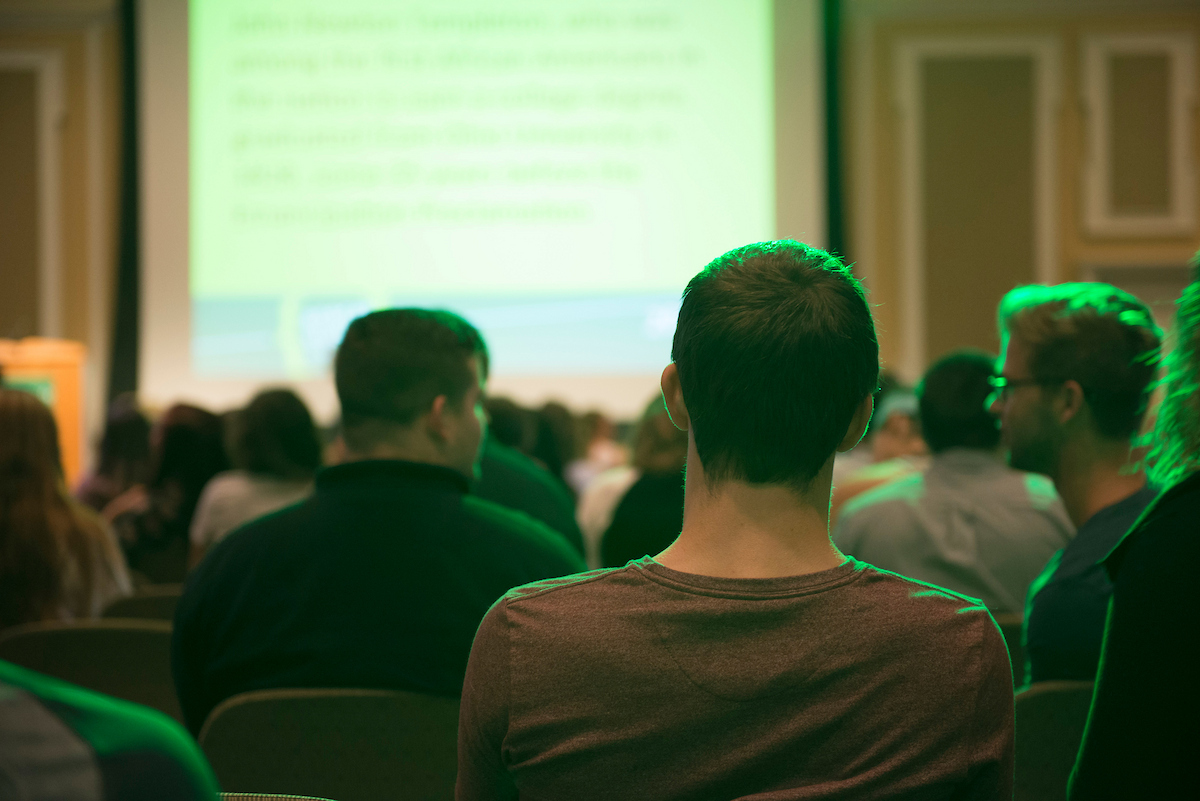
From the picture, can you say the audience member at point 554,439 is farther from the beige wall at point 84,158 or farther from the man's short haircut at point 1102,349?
the beige wall at point 84,158

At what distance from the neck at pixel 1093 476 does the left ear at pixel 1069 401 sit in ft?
0.17

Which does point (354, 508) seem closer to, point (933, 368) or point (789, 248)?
point (789, 248)

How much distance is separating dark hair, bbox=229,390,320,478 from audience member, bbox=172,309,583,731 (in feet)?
4.58

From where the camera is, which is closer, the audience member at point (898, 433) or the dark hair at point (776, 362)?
the dark hair at point (776, 362)

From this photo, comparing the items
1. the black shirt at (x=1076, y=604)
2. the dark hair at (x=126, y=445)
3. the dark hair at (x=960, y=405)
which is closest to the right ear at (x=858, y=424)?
the black shirt at (x=1076, y=604)

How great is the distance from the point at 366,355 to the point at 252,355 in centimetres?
A: 433

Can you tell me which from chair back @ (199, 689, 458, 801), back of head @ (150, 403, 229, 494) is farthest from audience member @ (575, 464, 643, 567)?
chair back @ (199, 689, 458, 801)

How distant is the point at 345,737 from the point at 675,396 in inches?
27.5

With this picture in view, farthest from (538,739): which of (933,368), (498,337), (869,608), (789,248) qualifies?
(498,337)

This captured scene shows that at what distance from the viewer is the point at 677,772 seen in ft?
2.73

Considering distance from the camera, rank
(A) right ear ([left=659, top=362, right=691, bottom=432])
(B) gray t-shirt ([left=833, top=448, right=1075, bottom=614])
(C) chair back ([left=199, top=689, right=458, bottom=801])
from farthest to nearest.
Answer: (B) gray t-shirt ([left=833, top=448, right=1075, bottom=614]), (C) chair back ([left=199, top=689, right=458, bottom=801]), (A) right ear ([left=659, top=362, right=691, bottom=432])

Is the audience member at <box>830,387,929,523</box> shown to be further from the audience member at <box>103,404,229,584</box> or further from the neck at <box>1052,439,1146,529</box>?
the audience member at <box>103,404,229,584</box>

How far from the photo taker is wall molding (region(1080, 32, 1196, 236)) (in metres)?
6.49

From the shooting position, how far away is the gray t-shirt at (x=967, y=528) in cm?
222
